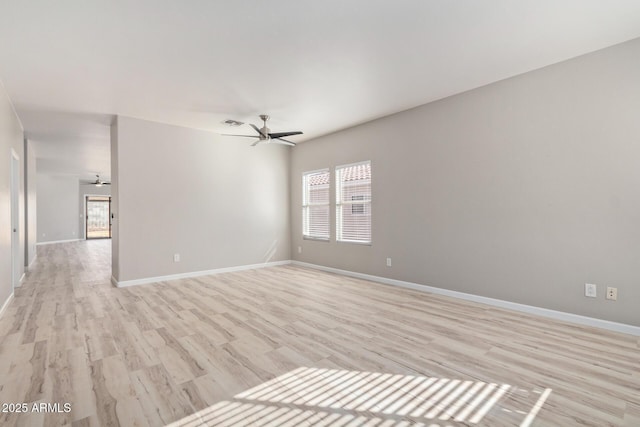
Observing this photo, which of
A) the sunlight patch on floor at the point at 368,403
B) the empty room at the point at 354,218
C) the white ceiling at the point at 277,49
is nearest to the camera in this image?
the sunlight patch on floor at the point at 368,403

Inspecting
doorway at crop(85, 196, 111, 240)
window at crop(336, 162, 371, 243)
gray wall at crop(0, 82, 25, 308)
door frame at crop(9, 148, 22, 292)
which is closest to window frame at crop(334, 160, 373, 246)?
window at crop(336, 162, 371, 243)

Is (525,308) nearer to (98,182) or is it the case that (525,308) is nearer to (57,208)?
(98,182)

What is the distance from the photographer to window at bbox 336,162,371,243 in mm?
5320

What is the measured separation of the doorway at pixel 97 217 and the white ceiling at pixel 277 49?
1122cm

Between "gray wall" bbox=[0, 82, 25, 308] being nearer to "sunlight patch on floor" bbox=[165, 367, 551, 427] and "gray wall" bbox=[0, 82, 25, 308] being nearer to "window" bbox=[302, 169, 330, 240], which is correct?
"sunlight patch on floor" bbox=[165, 367, 551, 427]

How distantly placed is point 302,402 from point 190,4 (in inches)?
111

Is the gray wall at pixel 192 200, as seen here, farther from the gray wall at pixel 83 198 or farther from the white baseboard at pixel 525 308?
the gray wall at pixel 83 198

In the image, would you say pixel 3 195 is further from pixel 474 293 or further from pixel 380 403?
pixel 474 293

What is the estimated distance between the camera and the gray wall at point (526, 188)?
9.52 feet

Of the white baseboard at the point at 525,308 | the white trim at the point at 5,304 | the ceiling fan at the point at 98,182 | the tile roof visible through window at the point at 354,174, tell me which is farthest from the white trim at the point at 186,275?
the ceiling fan at the point at 98,182

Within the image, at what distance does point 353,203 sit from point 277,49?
10.3 ft

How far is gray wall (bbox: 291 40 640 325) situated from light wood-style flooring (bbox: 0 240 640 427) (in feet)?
1.62

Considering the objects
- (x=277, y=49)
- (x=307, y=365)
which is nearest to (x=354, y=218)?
(x=277, y=49)

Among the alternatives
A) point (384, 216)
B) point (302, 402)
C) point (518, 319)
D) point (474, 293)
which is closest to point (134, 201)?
point (384, 216)
